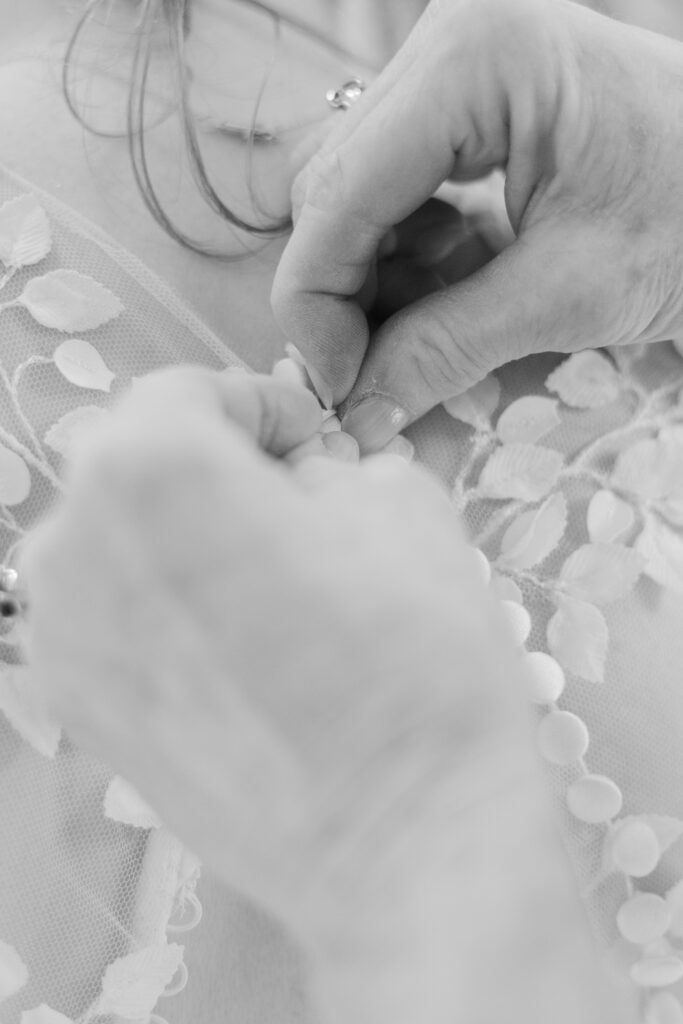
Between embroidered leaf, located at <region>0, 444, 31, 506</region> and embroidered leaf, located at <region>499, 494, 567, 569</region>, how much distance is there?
332mm

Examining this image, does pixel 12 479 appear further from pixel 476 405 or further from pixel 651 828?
pixel 651 828

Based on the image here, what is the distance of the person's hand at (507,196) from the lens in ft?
2.21

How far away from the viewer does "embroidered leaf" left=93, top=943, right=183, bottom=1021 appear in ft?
2.07

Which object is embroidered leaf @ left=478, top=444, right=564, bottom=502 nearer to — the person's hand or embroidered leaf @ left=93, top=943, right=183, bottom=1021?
the person's hand

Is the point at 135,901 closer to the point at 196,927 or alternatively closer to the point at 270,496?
the point at 196,927

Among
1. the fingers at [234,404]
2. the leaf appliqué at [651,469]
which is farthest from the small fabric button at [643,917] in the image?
the fingers at [234,404]

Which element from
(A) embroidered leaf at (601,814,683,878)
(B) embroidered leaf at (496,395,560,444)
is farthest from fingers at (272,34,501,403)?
(A) embroidered leaf at (601,814,683,878)

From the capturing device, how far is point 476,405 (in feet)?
2.48

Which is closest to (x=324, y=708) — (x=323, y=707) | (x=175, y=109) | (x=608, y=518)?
(x=323, y=707)

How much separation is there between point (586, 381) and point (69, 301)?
383 mm

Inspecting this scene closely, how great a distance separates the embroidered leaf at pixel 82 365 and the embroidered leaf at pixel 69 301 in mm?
14

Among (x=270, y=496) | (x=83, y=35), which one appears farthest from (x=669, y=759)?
(x=83, y=35)

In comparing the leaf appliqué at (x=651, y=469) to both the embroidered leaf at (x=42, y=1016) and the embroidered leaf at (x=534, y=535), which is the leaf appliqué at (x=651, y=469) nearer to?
the embroidered leaf at (x=534, y=535)

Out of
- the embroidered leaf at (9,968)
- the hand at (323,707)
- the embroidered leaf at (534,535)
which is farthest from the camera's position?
the embroidered leaf at (534,535)
